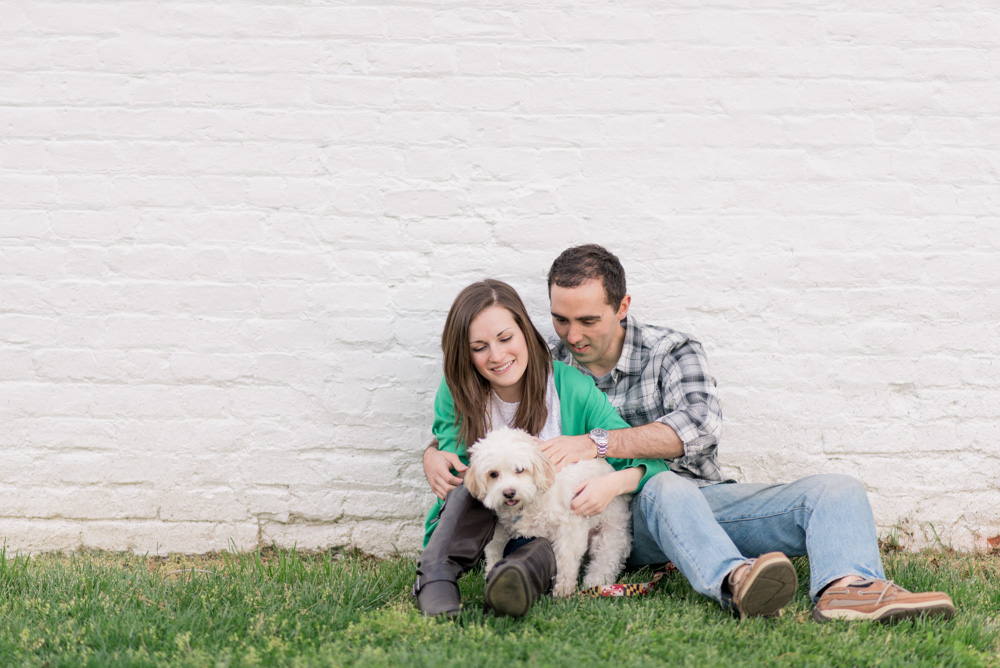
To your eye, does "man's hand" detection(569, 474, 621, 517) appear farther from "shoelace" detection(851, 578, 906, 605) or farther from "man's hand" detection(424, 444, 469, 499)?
"shoelace" detection(851, 578, 906, 605)

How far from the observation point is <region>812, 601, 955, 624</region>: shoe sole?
8.46ft

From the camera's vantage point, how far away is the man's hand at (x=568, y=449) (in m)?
3.03

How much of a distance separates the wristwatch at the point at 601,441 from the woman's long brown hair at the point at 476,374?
22 centimetres

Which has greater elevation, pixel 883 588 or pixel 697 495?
pixel 697 495

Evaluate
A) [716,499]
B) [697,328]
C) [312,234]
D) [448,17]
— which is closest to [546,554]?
[716,499]

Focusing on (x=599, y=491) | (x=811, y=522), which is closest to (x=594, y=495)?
(x=599, y=491)

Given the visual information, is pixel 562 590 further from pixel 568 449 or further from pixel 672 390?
pixel 672 390

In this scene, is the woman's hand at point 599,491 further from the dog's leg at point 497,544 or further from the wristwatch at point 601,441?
the dog's leg at point 497,544

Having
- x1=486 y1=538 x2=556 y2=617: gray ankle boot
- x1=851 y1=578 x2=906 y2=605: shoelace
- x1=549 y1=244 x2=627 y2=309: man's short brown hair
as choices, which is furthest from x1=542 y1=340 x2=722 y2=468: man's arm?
x1=851 y1=578 x2=906 y2=605: shoelace

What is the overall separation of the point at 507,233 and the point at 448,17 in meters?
1.00

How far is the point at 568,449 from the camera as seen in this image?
305 centimetres

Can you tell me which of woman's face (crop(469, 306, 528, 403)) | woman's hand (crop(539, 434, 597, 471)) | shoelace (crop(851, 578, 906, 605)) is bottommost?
shoelace (crop(851, 578, 906, 605))

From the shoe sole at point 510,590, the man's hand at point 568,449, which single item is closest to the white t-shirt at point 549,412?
the man's hand at point 568,449

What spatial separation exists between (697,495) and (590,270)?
3.22 ft
